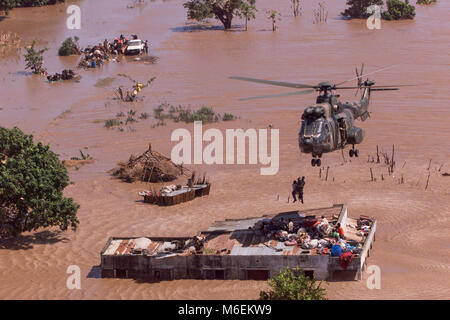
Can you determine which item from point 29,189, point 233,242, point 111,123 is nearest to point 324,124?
point 233,242

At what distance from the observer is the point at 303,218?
24.0m

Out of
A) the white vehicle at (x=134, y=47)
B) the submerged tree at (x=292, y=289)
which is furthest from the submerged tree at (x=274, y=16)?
the submerged tree at (x=292, y=289)

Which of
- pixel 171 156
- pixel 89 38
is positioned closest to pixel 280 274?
pixel 171 156

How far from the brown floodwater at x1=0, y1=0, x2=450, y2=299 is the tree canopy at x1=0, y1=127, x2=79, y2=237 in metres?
0.98

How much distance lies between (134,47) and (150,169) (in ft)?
84.7

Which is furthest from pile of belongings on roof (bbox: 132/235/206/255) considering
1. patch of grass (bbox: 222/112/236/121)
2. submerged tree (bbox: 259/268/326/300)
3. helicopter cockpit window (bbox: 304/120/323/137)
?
patch of grass (bbox: 222/112/236/121)

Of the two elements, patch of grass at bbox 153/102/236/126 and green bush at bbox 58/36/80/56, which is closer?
patch of grass at bbox 153/102/236/126

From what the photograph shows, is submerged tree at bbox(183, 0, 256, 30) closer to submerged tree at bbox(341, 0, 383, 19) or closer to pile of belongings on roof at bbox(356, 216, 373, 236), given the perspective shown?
submerged tree at bbox(341, 0, 383, 19)

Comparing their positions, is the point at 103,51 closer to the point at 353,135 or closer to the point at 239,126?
the point at 239,126

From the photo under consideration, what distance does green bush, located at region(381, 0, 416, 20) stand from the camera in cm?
6041

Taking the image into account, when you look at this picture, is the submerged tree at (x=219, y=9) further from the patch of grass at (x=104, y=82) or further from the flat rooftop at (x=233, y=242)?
the flat rooftop at (x=233, y=242)

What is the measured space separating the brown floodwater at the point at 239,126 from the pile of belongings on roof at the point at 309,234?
1.07 m

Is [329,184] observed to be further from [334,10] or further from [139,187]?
[334,10]

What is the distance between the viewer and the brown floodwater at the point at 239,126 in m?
22.4
